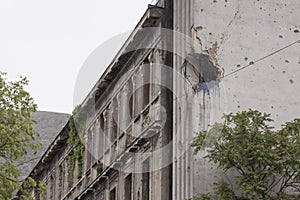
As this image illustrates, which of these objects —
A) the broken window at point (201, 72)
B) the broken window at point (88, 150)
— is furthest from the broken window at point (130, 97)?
the broken window at point (201, 72)

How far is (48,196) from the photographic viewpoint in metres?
36.3

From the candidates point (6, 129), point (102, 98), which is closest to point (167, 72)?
point (6, 129)

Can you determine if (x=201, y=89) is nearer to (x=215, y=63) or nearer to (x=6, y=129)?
(x=215, y=63)

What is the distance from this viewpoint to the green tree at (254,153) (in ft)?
56.6

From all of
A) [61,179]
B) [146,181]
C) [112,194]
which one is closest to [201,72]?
[146,181]

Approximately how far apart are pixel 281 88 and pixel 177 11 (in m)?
3.23

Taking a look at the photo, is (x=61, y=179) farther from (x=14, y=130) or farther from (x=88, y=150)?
(x=14, y=130)

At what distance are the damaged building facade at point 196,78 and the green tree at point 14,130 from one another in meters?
2.84

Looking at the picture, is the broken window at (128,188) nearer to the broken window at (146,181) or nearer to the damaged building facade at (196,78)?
the damaged building facade at (196,78)

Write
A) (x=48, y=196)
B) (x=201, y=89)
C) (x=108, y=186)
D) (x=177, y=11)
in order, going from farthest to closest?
(x=48, y=196) < (x=108, y=186) < (x=177, y=11) < (x=201, y=89)

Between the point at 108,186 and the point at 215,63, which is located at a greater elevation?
the point at 215,63

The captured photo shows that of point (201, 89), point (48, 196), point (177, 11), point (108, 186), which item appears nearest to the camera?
point (201, 89)

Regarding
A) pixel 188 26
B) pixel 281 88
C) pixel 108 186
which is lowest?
pixel 108 186

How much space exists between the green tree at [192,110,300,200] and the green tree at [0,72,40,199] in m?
6.27
